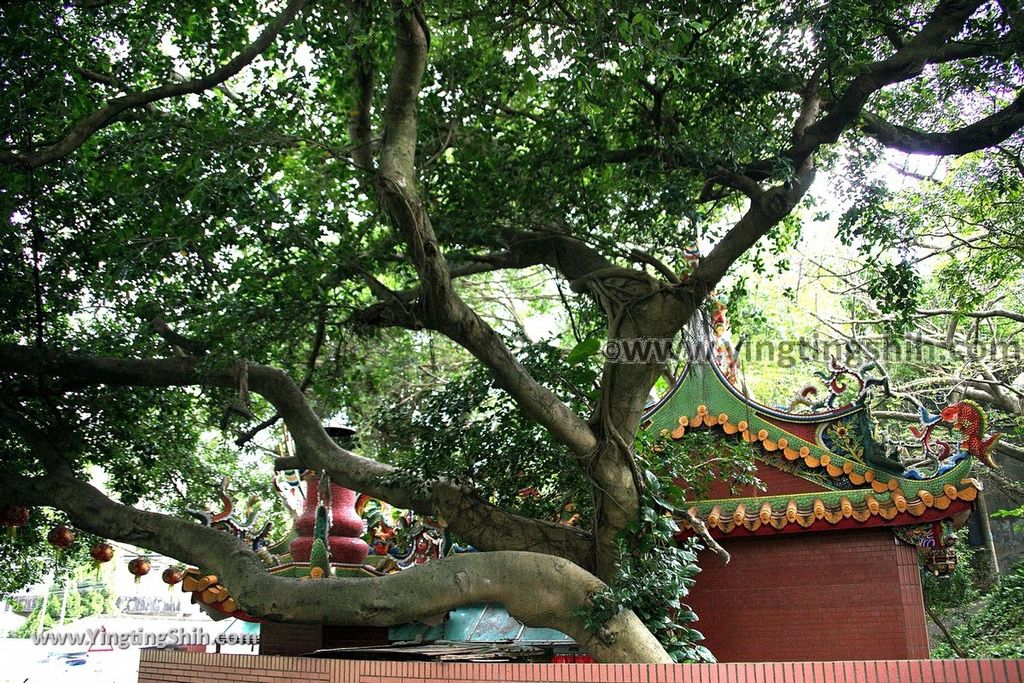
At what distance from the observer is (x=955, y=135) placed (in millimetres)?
8359

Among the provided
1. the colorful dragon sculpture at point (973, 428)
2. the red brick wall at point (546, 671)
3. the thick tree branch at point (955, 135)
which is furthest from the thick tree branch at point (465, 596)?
the thick tree branch at point (955, 135)

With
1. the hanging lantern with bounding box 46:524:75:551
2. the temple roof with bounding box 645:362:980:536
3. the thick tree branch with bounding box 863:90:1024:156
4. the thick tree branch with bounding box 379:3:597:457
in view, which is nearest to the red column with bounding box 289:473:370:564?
the hanging lantern with bounding box 46:524:75:551

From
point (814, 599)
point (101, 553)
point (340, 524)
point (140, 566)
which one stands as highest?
point (340, 524)

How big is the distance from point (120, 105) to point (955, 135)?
7.46m

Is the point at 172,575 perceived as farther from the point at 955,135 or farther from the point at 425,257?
the point at 955,135

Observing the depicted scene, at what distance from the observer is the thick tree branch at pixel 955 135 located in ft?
26.4

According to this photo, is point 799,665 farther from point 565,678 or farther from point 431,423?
point 431,423

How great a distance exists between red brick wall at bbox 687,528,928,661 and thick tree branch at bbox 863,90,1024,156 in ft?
12.7

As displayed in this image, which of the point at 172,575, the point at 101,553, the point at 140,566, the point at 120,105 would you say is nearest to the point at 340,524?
the point at 172,575

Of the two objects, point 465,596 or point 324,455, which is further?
point 324,455

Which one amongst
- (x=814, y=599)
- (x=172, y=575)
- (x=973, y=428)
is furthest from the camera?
(x=172, y=575)

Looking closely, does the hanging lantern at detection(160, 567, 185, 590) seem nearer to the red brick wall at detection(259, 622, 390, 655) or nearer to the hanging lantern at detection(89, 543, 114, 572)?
the hanging lantern at detection(89, 543, 114, 572)

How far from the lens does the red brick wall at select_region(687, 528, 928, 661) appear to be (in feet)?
28.3

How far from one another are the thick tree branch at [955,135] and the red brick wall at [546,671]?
5.26 metres
